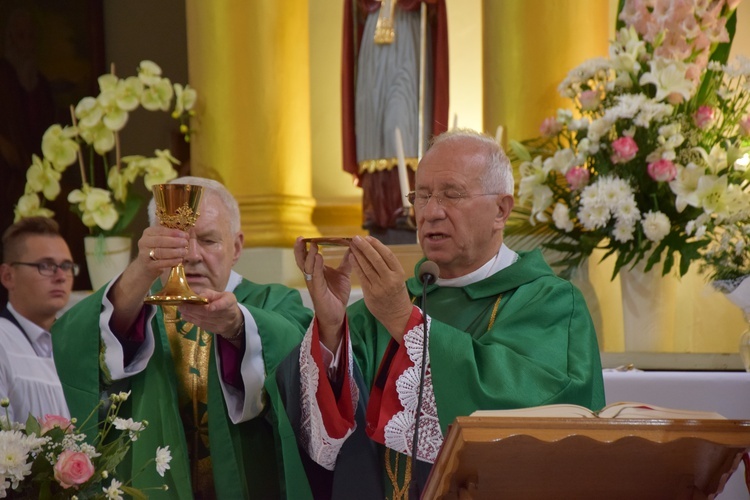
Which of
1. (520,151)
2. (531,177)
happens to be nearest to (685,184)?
(531,177)

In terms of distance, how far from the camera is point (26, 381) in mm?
4129

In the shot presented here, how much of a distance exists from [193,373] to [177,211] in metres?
Answer: 0.80

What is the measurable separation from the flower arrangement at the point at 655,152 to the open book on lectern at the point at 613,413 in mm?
1853

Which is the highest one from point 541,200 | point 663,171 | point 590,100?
point 590,100

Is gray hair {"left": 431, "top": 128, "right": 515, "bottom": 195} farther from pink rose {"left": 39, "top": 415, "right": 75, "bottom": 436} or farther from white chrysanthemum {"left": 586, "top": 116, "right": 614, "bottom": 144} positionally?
pink rose {"left": 39, "top": 415, "right": 75, "bottom": 436}

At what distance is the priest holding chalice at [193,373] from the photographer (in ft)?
11.5

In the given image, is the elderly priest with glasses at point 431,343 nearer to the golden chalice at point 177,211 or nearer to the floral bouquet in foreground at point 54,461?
the golden chalice at point 177,211

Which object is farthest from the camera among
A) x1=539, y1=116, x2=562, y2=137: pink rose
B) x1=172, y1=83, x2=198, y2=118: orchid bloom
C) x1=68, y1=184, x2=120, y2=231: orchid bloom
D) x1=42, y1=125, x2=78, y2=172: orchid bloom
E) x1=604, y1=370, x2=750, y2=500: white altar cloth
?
x1=172, y1=83, x2=198, y2=118: orchid bloom

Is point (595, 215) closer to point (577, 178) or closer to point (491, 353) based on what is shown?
point (577, 178)

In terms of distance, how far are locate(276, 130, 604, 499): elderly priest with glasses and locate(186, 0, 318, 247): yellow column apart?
225 centimetres

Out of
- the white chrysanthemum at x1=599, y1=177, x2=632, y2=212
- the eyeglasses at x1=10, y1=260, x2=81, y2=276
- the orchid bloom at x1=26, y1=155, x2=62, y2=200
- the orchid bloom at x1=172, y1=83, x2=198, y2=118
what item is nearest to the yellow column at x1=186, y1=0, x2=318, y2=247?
the orchid bloom at x1=172, y1=83, x2=198, y2=118

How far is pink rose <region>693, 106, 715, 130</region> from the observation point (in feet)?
14.2

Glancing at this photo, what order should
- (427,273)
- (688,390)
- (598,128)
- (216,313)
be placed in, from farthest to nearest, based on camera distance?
(598,128) < (688,390) < (216,313) < (427,273)

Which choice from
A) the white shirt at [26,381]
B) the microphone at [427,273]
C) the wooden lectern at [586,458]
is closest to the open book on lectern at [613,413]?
the wooden lectern at [586,458]
